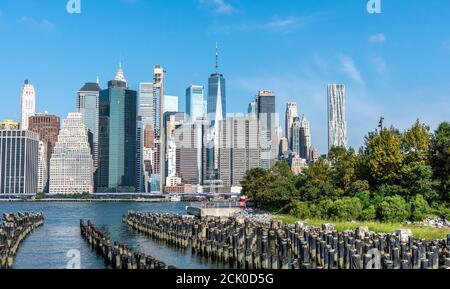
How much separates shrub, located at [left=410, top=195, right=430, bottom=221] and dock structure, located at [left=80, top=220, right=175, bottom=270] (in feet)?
87.1

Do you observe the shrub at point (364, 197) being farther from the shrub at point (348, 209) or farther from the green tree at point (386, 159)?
the green tree at point (386, 159)

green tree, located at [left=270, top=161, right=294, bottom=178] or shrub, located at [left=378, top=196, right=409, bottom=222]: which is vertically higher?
green tree, located at [left=270, top=161, right=294, bottom=178]

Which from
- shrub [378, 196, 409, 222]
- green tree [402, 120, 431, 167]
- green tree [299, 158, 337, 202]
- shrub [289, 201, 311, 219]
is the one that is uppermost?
green tree [402, 120, 431, 167]

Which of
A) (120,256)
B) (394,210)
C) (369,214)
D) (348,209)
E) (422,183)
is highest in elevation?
(422,183)

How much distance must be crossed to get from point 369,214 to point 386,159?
8349mm

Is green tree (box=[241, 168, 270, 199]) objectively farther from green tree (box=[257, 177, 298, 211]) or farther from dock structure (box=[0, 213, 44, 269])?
dock structure (box=[0, 213, 44, 269])

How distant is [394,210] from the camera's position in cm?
5162

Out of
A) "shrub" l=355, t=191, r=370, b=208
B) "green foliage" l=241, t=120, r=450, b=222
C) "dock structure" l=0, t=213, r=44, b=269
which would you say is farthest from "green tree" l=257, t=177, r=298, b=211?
"dock structure" l=0, t=213, r=44, b=269

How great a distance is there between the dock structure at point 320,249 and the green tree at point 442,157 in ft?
52.2

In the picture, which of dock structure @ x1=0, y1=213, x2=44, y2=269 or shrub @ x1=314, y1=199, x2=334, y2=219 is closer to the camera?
dock structure @ x1=0, y1=213, x2=44, y2=269

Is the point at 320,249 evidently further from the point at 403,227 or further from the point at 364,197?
the point at 364,197

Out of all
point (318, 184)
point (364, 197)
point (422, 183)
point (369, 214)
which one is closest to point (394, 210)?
point (369, 214)

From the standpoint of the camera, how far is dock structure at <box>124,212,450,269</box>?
29.5 meters
